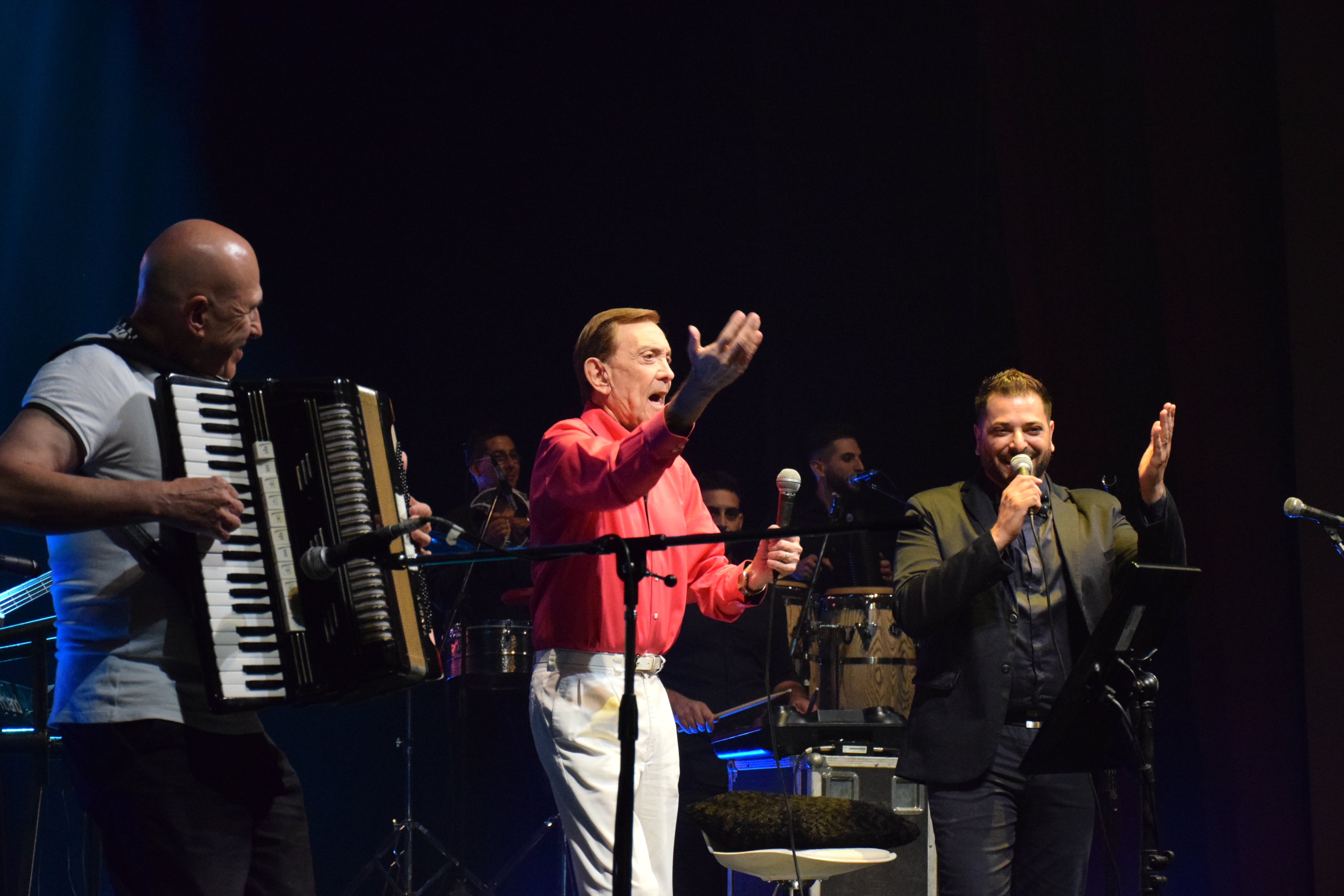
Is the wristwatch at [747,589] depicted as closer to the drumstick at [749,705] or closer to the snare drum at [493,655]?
the drumstick at [749,705]

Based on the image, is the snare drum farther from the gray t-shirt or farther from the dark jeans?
the gray t-shirt

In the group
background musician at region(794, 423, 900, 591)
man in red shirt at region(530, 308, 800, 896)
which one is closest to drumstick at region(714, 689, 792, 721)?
background musician at region(794, 423, 900, 591)

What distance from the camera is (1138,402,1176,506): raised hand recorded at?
11.0ft

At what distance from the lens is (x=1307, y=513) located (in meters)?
3.13

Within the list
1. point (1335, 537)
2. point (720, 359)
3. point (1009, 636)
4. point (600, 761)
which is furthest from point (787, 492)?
point (1335, 537)

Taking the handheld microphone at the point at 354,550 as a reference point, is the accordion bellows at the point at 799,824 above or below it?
below

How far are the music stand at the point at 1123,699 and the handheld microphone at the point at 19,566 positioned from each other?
2968mm

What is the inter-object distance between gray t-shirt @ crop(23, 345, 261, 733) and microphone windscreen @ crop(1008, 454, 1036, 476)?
2187 mm

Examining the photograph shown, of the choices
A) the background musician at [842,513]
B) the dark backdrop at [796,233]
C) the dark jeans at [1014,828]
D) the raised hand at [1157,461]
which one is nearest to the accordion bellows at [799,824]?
the dark jeans at [1014,828]

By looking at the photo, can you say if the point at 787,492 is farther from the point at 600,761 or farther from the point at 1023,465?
the point at 1023,465

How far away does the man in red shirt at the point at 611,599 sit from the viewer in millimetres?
2688

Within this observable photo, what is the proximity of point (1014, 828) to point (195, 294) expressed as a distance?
2.53 metres

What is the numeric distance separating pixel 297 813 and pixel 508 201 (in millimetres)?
5673

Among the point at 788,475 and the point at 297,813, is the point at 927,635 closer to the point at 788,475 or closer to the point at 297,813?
the point at 788,475
